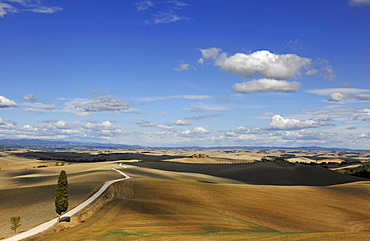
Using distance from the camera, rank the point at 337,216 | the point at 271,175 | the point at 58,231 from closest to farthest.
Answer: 1. the point at 58,231
2. the point at 337,216
3. the point at 271,175

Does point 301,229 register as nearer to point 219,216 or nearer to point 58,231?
point 219,216

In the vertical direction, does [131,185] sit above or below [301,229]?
above

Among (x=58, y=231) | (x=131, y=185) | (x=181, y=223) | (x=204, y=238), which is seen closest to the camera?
(x=204, y=238)

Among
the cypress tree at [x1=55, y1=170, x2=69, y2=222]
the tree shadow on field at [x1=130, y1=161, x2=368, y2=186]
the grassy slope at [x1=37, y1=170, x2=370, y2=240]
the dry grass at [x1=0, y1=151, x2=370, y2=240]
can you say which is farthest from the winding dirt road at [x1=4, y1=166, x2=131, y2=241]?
the tree shadow on field at [x1=130, y1=161, x2=368, y2=186]

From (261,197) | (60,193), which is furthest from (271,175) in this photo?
(60,193)

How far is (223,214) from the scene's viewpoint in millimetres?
43062

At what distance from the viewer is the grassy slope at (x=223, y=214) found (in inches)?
1161

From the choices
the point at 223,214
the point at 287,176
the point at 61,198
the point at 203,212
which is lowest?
the point at 287,176

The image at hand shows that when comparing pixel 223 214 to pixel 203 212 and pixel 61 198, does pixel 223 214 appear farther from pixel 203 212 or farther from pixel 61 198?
pixel 61 198

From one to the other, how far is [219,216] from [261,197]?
48.6 ft

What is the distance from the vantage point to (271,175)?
4067 inches

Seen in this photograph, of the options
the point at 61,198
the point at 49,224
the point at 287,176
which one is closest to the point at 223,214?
the point at 61,198

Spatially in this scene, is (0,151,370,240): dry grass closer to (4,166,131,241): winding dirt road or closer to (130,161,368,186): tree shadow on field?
(4,166,131,241): winding dirt road

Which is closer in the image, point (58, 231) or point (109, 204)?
point (58, 231)
